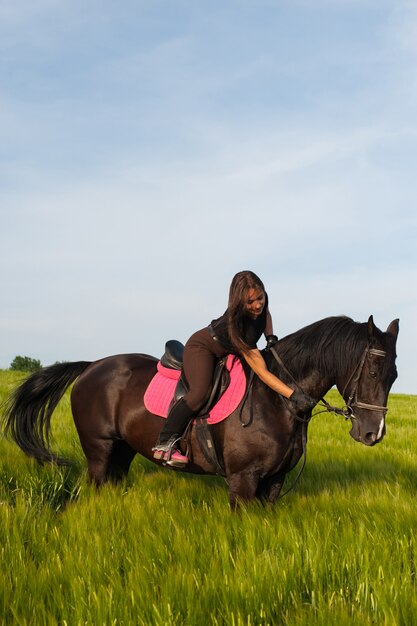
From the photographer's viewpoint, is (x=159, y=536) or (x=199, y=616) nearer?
(x=199, y=616)

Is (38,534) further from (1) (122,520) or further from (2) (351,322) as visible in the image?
(2) (351,322)

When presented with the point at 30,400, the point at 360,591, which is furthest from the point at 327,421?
the point at 360,591

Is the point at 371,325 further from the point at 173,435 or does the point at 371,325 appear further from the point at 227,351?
the point at 173,435

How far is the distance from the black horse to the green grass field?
37cm

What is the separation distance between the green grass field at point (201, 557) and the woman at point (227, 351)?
2.46 feet

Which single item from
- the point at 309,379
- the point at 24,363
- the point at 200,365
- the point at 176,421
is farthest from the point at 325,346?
the point at 24,363

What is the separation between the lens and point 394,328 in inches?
210

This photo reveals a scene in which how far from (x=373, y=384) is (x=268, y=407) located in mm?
999

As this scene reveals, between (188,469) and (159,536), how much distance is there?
57.8 inches


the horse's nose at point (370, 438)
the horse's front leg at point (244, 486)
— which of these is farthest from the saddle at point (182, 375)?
the horse's nose at point (370, 438)

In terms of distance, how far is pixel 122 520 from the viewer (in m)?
5.40

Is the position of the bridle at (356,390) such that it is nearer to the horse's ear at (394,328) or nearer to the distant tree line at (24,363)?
the horse's ear at (394,328)

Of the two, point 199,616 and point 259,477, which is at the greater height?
point 259,477

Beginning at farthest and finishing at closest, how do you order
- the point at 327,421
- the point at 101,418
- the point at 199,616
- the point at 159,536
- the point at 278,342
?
the point at 327,421, the point at 101,418, the point at 278,342, the point at 159,536, the point at 199,616
